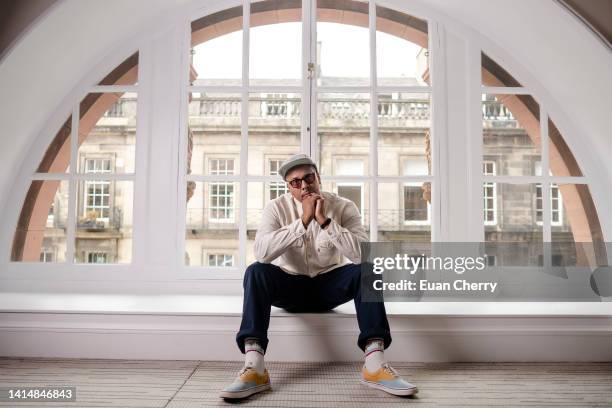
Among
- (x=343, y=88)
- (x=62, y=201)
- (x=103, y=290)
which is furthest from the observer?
(x=62, y=201)

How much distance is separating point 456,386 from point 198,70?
2.82 metres

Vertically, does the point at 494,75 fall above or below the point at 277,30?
below

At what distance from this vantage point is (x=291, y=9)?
327 centimetres

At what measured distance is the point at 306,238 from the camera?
233cm

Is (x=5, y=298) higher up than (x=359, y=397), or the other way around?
(x=5, y=298)

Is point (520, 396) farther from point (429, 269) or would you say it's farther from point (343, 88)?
point (343, 88)

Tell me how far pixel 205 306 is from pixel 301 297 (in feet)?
1.80

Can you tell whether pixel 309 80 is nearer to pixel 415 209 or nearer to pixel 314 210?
pixel 314 210

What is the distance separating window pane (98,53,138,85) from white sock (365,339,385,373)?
2406 mm

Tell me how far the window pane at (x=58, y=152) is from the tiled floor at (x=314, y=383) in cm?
138

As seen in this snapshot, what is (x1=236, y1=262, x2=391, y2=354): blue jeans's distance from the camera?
6.70ft

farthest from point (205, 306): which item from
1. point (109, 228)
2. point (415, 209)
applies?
point (415, 209)

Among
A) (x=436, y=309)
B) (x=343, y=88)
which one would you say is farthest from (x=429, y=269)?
(x=343, y=88)

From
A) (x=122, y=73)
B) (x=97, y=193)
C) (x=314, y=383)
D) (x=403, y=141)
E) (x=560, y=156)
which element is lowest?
(x=314, y=383)
